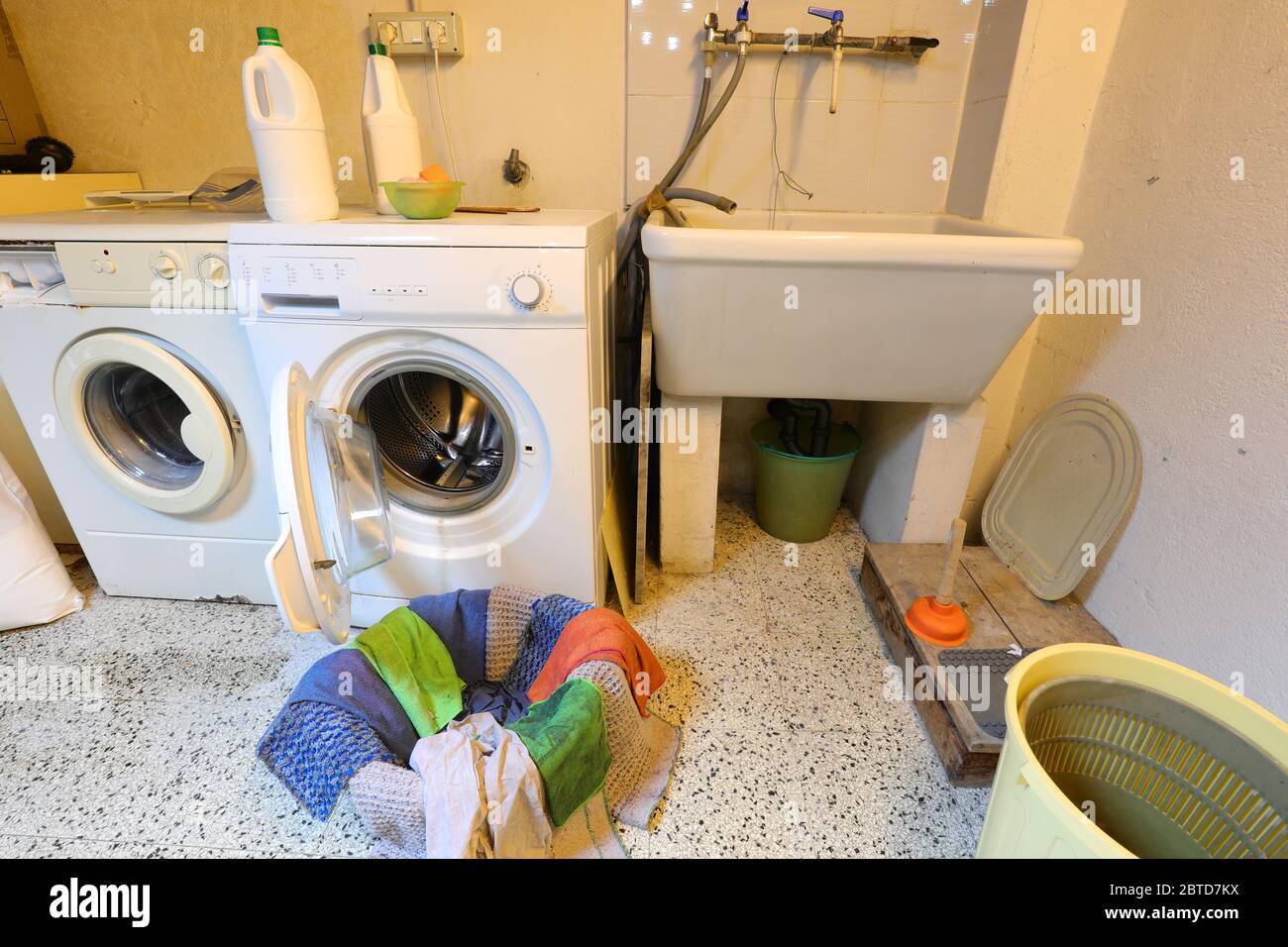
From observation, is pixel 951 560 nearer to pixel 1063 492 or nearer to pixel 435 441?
pixel 1063 492

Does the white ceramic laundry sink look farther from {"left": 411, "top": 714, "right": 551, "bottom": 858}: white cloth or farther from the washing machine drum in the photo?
{"left": 411, "top": 714, "right": 551, "bottom": 858}: white cloth

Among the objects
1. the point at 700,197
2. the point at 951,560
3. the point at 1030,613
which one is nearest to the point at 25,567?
the point at 700,197

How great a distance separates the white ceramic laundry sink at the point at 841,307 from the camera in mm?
1043

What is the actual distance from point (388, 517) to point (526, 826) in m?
0.69

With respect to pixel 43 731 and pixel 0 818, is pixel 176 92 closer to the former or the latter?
pixel 43 731

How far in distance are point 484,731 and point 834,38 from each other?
1.67 metres

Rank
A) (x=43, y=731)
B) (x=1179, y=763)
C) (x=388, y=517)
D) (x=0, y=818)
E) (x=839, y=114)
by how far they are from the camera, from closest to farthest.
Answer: (x=1179, y=763), (x=0, y=818), (x=43, y=731), (x=388, y=517), (x=839, y=114)

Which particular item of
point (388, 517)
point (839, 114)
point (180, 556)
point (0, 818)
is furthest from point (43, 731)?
point (839, 114)

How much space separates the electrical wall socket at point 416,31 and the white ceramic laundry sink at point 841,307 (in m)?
0.79

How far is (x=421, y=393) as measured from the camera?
1392mm

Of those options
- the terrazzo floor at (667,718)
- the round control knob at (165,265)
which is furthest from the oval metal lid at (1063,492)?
the round control knob at (165,265)

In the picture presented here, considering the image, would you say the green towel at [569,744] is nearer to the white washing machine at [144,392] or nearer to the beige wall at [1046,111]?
the white washing machine at [144,392]

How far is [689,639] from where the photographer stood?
4.66 feet
